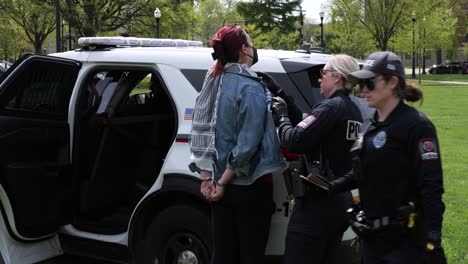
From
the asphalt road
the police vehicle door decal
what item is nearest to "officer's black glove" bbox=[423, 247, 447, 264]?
the police vehicle door decal

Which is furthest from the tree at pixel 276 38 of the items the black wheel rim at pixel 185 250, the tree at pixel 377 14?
the black wheel rim at pixel 185 250

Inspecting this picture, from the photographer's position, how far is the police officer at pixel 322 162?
9.35 ft

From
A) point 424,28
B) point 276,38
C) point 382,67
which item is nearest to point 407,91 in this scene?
point 382,67

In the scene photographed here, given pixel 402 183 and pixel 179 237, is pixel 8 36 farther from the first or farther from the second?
pixel 402 183

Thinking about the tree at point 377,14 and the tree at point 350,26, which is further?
the tree at point 350,26

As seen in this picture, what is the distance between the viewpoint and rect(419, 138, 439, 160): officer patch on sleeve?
232 centimetres

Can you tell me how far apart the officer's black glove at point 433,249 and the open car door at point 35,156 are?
280cm

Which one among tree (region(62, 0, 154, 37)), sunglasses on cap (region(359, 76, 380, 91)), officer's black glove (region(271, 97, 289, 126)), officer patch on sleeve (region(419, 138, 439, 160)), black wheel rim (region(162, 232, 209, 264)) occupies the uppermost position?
tree (region(62, 0, 154, 37))

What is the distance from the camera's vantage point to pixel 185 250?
364cm

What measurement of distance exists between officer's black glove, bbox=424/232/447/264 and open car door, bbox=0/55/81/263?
2.80 m

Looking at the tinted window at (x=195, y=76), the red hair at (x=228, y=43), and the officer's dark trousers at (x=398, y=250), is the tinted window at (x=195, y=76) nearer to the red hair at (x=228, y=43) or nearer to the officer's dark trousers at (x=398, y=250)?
the red hair at (x=228, y=43)

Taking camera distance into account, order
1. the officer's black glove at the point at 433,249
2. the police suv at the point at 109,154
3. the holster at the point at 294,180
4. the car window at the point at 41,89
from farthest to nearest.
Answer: the car window at the point at 41,89 → the police suv at the point at 109,154 → the holster at the point at 294,180 → the officer's black glove at the point at 433,249

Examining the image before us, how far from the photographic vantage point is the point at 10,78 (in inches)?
161

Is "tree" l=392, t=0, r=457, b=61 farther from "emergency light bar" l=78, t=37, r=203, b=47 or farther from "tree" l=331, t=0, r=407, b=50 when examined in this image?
"emergency light bar" l=78, t=37, r=203, b=47
